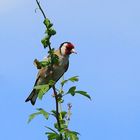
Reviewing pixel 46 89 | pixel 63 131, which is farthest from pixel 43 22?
pixel 63 131

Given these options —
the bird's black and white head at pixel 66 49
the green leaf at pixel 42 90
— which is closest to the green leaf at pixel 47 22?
the green leaf at pixel 42 90

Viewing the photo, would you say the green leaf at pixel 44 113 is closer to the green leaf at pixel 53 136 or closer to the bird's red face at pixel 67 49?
the green leaf at pixel 53 136

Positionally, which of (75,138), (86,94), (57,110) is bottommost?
(75,138)

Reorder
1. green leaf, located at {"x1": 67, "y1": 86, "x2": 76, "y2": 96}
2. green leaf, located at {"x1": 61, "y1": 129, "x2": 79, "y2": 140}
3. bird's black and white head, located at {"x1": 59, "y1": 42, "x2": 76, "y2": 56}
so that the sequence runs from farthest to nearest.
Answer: bird's black and white head, located at {"x1": 59, "y1": 42, "x2": 76, "y2": 56}
green leaf, located at {"x1": 67, "y1": 86, "x2": 76, "y2": 96}
green leaf, located at {"x1": 61, "y1": 129, "x2": 79, "y2": 140}

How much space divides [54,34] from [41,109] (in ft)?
1.82

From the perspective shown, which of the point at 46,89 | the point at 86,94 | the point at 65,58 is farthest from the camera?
the point at 65,58

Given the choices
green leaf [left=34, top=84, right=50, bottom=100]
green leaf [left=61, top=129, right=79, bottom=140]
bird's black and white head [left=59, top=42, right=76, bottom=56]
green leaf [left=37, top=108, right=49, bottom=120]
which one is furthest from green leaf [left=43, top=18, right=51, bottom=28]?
bird's black and white head [left=59, top=42, right=76, bottom=56]

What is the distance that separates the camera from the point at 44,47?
12.1ft

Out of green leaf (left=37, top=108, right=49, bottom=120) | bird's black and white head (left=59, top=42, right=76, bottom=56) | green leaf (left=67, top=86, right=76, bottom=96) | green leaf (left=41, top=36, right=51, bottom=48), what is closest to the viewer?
green leaf (left=37, top=108, right=49, bottom=120)

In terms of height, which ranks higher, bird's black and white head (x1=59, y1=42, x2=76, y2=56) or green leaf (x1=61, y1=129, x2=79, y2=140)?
bird's black and white head (x1=59, y1=42, x2=76, y2=56)

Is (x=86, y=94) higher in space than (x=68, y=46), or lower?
lower

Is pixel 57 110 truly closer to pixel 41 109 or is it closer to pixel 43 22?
pixel 41 109

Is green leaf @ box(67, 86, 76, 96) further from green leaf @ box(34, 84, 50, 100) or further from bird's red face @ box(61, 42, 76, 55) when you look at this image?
bird's red face @ box(61, 42, 76, 55)

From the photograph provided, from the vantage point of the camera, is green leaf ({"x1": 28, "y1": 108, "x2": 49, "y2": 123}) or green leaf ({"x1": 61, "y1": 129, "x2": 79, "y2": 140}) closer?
green leaf ({"x1": 61, "y1": 129, "x2": 79, "y2": 140})
